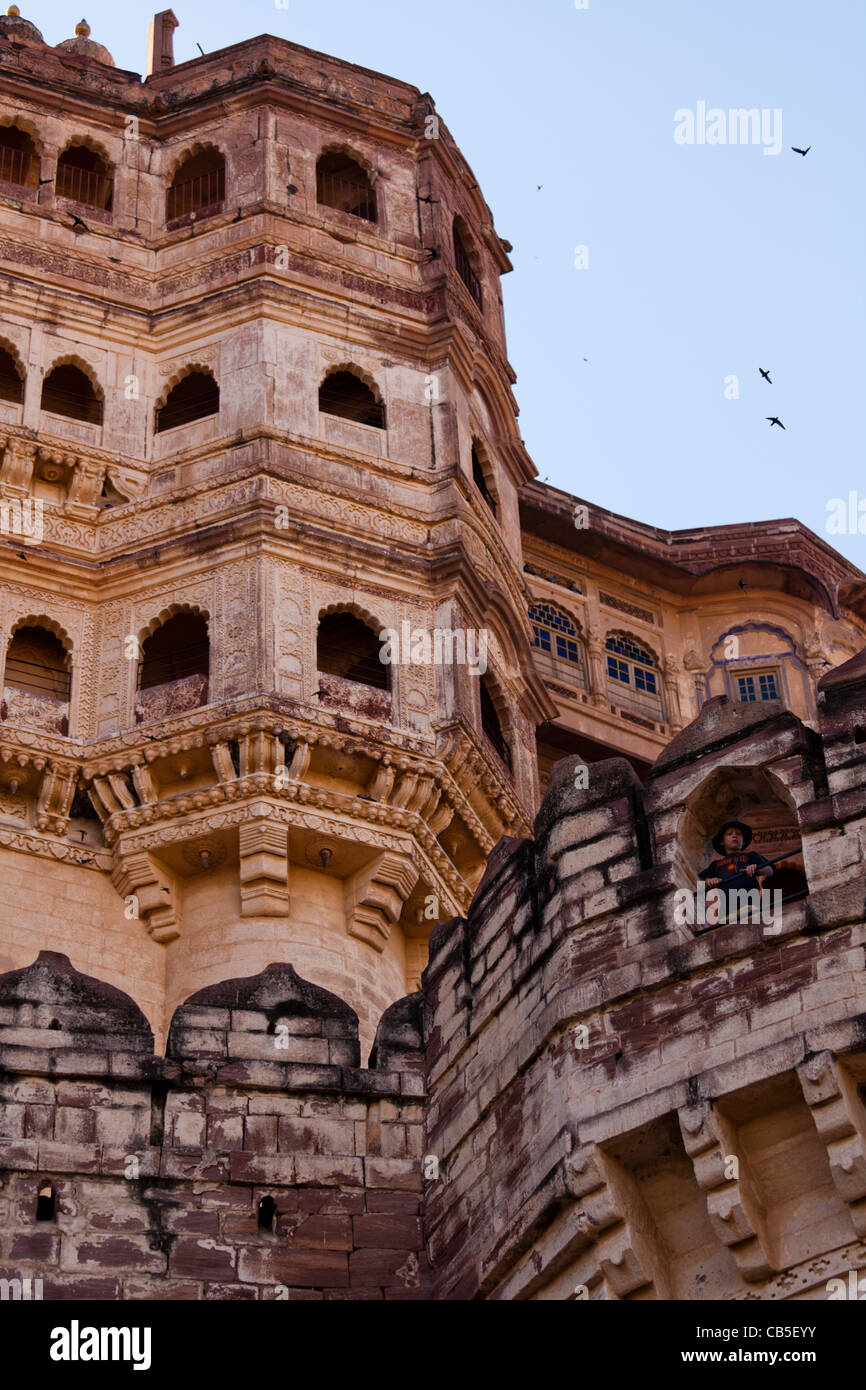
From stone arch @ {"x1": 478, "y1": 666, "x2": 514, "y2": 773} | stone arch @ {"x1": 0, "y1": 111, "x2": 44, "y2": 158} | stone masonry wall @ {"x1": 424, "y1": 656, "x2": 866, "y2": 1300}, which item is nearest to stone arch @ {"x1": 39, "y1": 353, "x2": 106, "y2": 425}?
stone arch @ {"x1": 0, "y1": 111, "x2": 44, "y2": 158}

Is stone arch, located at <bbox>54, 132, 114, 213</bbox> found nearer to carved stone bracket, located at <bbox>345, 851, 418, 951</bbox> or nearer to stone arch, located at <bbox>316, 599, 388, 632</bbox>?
stone arch, located at <bbox>316, 599, 388, 632</bbox>

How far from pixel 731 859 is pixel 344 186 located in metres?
21.0

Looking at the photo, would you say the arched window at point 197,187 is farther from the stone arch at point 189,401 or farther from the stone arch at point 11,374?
the stone arch at point 11,374

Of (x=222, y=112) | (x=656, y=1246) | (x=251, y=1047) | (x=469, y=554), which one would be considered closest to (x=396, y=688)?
(x=469, y=554)

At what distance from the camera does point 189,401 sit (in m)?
33.8

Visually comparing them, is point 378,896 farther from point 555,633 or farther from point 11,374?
point 555,633

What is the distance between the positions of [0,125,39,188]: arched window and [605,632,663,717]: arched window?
10310 mm

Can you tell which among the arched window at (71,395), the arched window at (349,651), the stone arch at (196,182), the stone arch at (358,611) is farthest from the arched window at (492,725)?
the stone arch at (196,182)

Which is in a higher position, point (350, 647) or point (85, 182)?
point (85, 182)

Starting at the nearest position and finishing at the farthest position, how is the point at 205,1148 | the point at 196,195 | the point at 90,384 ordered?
the point at 205,1148
the point at 90,384
the point at 196,195

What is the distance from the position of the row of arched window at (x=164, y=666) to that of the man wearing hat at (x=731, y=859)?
524 inches

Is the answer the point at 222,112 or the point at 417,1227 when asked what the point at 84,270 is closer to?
the point at 222,112

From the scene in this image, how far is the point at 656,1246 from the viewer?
15.2 meters

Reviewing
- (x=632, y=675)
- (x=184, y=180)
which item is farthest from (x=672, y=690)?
(x=184, y=180)
